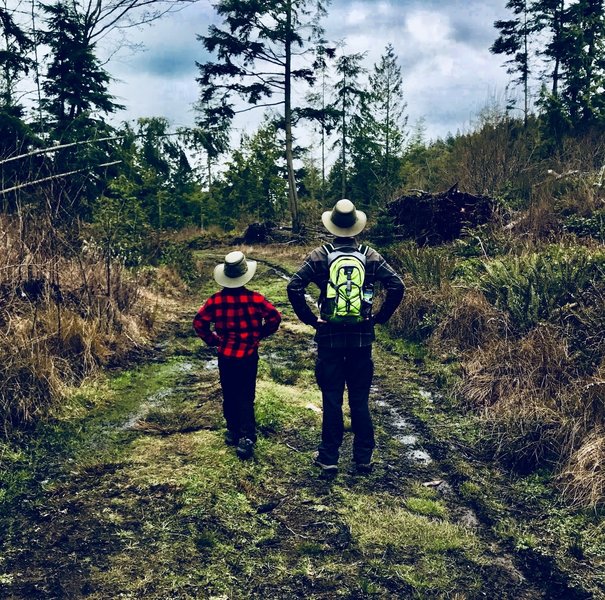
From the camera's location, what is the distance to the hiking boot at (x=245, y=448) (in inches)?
187

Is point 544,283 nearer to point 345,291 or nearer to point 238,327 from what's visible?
point 345,291

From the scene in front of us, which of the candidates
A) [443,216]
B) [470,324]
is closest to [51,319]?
[470,324]

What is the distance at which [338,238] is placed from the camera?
14.7ft

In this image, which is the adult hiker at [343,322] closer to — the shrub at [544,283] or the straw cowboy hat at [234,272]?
the straw cowboy hat at [234,272]

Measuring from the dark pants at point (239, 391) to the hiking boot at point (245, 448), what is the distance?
8 centimetres

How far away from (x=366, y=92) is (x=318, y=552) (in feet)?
88.8

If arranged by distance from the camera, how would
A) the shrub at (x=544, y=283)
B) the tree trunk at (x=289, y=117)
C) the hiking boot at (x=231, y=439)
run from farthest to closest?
the tree trunk at (x=289, y=117) → the shrub at (x=544, y=283) → the hiking boot at (x=231, y=439)

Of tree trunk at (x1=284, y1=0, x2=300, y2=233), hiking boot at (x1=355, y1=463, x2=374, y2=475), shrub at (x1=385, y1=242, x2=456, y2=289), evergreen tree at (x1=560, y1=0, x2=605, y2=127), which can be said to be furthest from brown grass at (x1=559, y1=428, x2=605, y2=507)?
tree trunk at (x1=284, y1=0, x2=300, y2=233)

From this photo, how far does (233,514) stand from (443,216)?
9.13 m

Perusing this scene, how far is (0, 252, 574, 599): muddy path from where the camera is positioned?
125 inches

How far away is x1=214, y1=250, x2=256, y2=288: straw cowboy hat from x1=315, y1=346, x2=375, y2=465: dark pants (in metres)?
0.93

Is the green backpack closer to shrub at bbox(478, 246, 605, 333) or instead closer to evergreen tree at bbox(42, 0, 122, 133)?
shrub at bbox(478, 246, 605, 333)

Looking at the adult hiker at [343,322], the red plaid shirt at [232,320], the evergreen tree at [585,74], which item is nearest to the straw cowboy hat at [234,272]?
the red plaid shirt at [232,320]

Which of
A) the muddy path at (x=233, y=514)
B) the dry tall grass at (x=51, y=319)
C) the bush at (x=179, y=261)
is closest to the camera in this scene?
the muddy path at (x=233, y=514)
